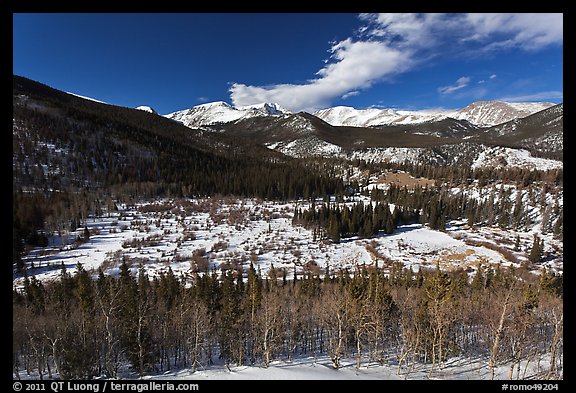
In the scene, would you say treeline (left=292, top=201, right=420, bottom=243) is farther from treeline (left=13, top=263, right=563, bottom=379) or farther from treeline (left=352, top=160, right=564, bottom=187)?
treeline (left=352, top=160, right=564, bottom=187)

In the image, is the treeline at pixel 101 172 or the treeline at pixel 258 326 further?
the treeline at pixel 101 172

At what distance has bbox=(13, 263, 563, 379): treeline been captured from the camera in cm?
2088

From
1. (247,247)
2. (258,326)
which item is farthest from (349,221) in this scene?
(258,326)

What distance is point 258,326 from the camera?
2667cm

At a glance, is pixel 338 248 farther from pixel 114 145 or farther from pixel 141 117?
pixel 141 117

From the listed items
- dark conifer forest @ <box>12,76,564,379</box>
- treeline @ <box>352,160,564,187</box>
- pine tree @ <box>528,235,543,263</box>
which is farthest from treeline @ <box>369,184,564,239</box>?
pine tree @ <box>528,235,543,263</box>

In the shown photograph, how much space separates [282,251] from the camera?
198ft

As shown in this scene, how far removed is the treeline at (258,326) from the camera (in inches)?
822

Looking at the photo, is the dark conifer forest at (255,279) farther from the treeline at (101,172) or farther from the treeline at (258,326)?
the treeline at (101,172)

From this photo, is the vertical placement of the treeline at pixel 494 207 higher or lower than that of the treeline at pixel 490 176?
lower

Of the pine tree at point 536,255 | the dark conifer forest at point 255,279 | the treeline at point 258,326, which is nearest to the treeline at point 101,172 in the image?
the dark conifer forest at point 255,279

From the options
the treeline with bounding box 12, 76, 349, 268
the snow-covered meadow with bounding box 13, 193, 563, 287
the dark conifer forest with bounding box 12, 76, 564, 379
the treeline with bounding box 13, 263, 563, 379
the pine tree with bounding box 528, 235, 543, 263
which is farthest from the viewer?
the treeline with bounding box 12, 76, 349, 268
